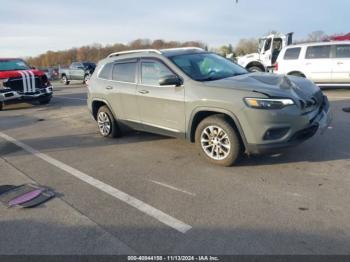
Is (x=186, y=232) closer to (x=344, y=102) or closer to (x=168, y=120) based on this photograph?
(x=168, y=120)

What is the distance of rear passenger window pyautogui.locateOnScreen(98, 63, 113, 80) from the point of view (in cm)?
676

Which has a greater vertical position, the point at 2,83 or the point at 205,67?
the point at 205,67

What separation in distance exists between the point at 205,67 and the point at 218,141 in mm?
1409

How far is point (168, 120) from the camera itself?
17.9 ft

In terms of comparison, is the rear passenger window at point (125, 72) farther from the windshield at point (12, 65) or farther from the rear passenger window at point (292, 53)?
the rear passenger window at point (292, 53)

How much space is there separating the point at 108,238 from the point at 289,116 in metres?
2.71

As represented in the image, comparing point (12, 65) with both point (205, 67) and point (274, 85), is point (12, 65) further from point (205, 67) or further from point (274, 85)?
point (274, 85)

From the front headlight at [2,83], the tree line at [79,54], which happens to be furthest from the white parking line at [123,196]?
the tree line at [79,54]

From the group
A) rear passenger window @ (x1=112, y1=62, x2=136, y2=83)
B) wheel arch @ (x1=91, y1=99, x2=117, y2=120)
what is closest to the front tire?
rear passenger window @ (x1=112, y1=62, x2=136, y2=83)

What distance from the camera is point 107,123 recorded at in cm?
703

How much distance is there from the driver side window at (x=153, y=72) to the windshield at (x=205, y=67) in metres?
0.21

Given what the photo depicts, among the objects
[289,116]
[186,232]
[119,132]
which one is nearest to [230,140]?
[289,116]

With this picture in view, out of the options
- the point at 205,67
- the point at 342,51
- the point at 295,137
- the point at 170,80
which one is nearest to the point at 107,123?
the point at 170,80

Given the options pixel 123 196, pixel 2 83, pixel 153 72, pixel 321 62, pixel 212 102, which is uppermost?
pixel 321 62
